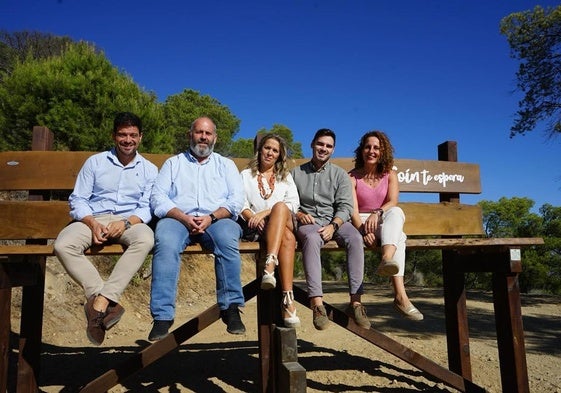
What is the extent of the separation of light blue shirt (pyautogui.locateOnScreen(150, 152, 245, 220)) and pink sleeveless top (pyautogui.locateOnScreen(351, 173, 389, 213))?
1.20 metres

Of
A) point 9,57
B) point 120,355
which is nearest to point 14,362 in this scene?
point 120,355

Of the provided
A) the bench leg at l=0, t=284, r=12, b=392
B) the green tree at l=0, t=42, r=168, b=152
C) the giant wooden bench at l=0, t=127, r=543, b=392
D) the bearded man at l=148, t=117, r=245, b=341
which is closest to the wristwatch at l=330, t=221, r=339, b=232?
the giant wooden bench at l=0, t=127, r=543, b=392

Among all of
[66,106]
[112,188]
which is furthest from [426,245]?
[66,106]

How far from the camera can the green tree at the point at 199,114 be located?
70.3ft

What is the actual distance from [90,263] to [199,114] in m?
20.9

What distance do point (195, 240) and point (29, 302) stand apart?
66.7 inches

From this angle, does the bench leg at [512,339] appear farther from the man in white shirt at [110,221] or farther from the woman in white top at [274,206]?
the man in white shirt at [110,221]

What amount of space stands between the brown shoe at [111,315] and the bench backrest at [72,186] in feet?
5.19

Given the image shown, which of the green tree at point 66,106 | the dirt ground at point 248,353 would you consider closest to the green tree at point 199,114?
the green tree at point 66,106

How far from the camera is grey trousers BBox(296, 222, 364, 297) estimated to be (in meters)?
3.15

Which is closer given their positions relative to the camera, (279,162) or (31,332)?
(31,332)

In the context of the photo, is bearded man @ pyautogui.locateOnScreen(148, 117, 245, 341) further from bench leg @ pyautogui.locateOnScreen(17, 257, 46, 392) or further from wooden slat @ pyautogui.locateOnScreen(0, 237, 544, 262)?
bench leg @ pyautogui.locateOnScreen(17, 257, 46, 392)

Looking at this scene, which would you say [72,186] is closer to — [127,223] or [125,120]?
[125,120]

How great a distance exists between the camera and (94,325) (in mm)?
2646
